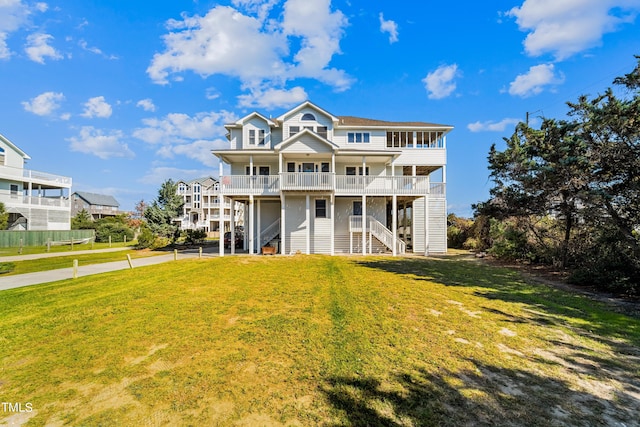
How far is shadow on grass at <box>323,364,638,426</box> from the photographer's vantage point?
3.16 m

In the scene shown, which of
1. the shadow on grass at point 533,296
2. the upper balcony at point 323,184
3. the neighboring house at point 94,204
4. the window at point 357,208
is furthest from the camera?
the neighboring house at point 94,204

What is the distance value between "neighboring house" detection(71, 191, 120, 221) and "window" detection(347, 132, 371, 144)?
63.8 metres

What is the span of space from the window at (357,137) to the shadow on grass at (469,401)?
19.5 meters

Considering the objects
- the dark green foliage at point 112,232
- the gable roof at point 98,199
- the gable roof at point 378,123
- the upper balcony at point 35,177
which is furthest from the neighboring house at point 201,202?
the gable roof at point 378,123

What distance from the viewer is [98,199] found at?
67.3 metres

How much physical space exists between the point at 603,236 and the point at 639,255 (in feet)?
4.79

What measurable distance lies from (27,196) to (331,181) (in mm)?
33480

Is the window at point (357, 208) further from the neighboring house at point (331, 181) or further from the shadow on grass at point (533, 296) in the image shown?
the shadow on grass at point (533, 296)

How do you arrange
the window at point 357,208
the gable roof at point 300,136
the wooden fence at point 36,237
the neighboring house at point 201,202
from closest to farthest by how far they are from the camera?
the gable roof at point 300,136
the window at point 357,208
the wooden fence at point 36,237
the neighboring house at point 201,202

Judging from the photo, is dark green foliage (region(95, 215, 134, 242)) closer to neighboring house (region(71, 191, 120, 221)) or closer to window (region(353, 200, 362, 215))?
neighboring house (region(71, 191, 120, 221))

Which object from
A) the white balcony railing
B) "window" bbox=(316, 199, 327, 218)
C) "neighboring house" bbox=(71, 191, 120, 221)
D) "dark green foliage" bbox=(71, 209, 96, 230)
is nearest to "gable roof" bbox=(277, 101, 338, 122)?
"window" bbox=(316, 199, 327, 218)

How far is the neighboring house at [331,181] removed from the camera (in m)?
18.5

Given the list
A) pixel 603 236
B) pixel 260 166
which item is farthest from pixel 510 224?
pixel 260 166

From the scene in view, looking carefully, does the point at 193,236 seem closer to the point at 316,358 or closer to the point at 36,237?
the point at 36,237
